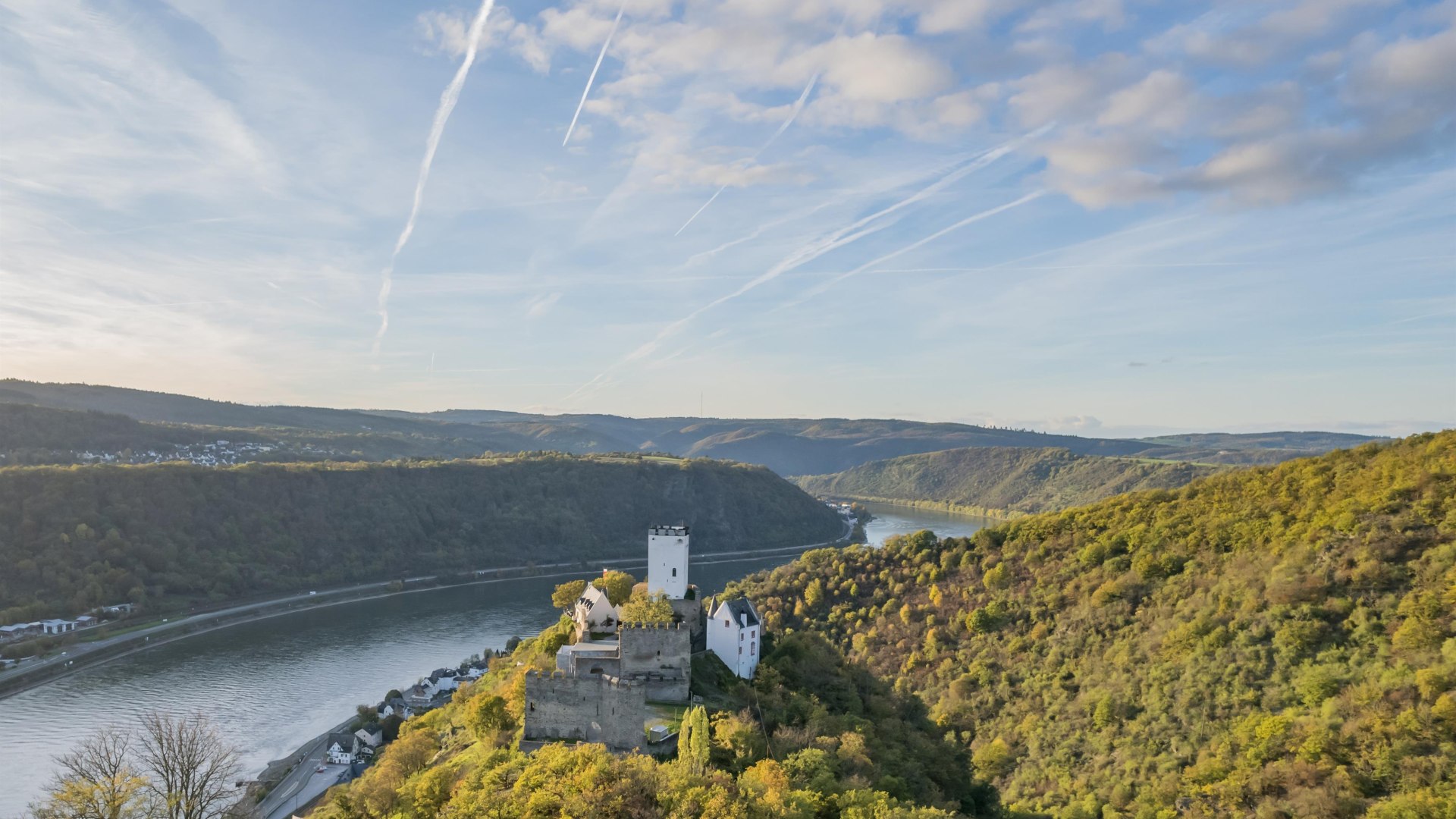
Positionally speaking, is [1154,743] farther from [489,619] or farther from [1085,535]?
[489,619]

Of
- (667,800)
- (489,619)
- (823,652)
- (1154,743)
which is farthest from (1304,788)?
(489,619)

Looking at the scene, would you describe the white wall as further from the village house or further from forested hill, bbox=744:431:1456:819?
the village house

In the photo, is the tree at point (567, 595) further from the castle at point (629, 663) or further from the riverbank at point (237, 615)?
the riverbank at point (237, 615)

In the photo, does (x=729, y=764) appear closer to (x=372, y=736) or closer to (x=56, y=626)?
(x=372, y=736)

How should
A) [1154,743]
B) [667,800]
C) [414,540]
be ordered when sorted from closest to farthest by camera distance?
[667,800] < [1154,743] < [414,540]

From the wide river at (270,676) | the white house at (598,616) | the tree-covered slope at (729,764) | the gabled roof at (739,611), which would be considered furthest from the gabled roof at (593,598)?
the wide river at (270,676)

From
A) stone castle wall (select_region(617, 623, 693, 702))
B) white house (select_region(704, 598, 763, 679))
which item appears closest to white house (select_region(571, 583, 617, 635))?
white house (select_region(704, 598, 763, 679))
